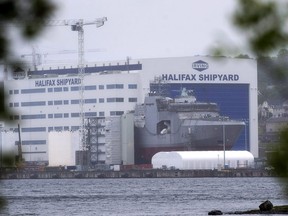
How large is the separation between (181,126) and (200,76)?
32.9 ft

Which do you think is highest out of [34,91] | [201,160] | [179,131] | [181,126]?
[34,91]

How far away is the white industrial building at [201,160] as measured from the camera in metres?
166

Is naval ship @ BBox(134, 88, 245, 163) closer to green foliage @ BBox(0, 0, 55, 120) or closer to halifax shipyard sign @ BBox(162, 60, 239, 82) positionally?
halifax shipyard sign @ BBox(162, 60, 239, 82)

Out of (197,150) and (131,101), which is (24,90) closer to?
(131,101)

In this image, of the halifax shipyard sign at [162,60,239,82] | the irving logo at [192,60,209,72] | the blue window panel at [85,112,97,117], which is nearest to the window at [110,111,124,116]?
the blue window panel at [85,112,97,117]

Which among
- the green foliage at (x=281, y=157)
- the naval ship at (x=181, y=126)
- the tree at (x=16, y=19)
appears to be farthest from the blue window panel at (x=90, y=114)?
the tree at (x=16, y=19)

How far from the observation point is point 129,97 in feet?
582

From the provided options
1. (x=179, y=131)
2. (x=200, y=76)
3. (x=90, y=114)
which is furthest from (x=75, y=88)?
(x=200, y=76)

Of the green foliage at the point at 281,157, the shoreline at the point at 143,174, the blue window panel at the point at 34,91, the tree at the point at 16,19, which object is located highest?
the blue window panel at the point at 34,91

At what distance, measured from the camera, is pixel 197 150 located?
573ft

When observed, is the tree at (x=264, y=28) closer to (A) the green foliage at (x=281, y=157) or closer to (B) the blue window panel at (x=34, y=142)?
(A) the green foliage at (x=281, y=157)

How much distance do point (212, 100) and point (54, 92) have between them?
23856 millimetres

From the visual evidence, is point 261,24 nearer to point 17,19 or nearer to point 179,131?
point 17,19

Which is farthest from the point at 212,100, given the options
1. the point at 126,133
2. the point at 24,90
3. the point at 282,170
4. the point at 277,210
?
the point at 282,170
